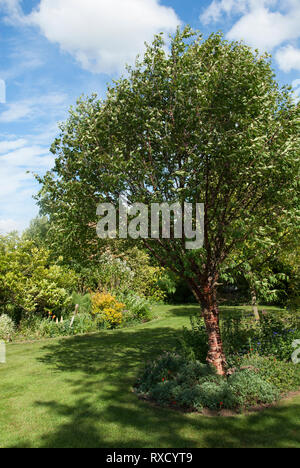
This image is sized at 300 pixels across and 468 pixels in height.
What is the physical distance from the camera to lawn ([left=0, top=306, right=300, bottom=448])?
17.8ft

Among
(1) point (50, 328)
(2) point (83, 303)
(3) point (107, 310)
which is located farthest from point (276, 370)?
(2) point (83, 303)

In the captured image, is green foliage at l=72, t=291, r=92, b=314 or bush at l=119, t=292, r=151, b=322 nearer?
green foliage at l=72, t=291, r=92, b=314

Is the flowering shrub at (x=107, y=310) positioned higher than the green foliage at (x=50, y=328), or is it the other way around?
the flowering shrub at (x=107, y=310)

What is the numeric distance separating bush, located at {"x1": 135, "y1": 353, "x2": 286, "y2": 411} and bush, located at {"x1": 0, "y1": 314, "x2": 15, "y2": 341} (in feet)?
27.2

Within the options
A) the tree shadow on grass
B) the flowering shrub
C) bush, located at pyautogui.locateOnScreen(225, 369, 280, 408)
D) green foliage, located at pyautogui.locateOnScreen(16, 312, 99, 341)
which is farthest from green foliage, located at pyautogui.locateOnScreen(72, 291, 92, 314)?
bush, located at pyautogui.locateOnScreen(225, 369, 280, 408)

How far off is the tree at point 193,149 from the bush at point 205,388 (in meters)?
0.64

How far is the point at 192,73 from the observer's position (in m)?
6.36

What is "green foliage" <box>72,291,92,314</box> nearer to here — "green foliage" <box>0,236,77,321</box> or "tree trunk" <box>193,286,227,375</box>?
"green foliage" <box>0,236,77,321</box>

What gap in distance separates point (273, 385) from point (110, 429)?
3.52m

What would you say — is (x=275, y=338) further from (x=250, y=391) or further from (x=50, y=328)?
(x=50, y=328)

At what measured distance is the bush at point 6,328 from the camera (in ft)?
46.3

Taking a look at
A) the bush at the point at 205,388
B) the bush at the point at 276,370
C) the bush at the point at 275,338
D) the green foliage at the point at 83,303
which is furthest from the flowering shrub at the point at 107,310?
the bush at the point at 276,370

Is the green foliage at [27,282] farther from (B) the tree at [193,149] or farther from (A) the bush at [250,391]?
(A) the bush at [250,391]
